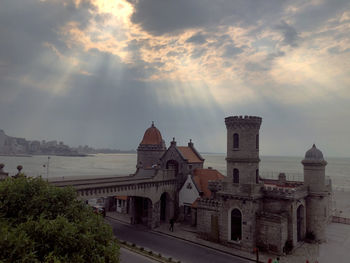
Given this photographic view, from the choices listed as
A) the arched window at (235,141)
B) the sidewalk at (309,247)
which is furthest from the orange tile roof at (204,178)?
the arched window at (235,141)

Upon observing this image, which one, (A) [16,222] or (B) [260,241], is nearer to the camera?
(A) [16,222]

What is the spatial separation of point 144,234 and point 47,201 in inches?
851

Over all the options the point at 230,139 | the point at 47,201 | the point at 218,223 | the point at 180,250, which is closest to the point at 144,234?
the point at 180,250

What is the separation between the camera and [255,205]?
95.7 feet

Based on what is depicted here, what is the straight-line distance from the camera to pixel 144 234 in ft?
113

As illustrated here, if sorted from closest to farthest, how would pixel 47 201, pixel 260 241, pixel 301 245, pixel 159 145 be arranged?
pixel 47 201 < pixel 260 241 < pixel 301 245 < pixel 159 145

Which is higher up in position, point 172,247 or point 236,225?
point 236,225

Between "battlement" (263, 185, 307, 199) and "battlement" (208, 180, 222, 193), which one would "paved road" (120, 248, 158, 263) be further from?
"battlement" (263, 185, 307, 199)

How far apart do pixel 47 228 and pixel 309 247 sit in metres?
29.6

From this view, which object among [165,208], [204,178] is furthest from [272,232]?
[165,208]

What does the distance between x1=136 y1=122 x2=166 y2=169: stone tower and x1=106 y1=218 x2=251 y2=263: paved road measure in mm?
14123

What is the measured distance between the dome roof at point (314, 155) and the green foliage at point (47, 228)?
2766cm

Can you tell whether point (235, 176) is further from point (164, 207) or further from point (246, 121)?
point (164, 207)

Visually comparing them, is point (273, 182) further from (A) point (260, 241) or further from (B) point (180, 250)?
(B) point (180, 250)
